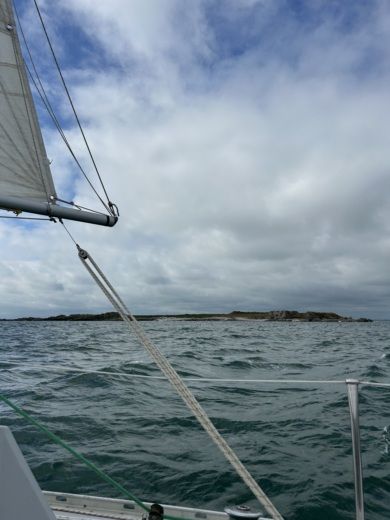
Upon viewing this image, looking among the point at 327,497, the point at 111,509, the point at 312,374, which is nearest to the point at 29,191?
the point at 111,509

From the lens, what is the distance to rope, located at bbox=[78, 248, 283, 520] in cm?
347

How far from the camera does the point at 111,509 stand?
3.84 meters

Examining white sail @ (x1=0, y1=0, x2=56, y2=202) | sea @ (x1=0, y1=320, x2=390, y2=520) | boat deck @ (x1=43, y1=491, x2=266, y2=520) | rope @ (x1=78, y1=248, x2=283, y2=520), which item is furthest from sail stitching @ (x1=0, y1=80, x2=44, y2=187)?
boat deck @ (x1=43, y1=491, x2=266, y2=520)

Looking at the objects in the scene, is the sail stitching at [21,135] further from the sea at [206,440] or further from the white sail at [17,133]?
the sea at [206,440]

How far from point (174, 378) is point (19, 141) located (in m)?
2.97

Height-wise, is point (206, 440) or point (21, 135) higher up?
point (21, 135)

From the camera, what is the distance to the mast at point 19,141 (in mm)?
4203

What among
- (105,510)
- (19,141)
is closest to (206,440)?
(105,510)

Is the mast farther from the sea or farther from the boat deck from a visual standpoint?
the boat deck

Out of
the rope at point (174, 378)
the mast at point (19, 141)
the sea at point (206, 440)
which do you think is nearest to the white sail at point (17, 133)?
the mast at point (19, 141)

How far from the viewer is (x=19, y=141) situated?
432 cm

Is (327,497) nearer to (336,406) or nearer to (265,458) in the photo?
(265,458)

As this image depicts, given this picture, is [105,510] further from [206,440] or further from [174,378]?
[206,440]

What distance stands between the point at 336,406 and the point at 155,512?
26.1 feet
